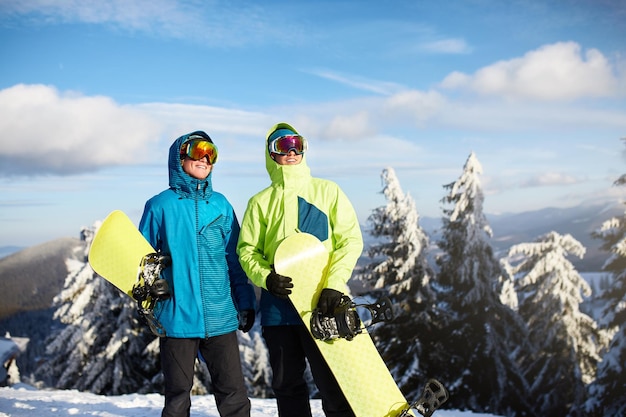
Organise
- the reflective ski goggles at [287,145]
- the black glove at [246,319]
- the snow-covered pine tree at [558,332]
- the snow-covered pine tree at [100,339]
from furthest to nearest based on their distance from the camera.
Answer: the snow-covered pine tree at [100,339] < the snow-covered pine tree at [558,332] < the black glove at [246,319] < the reflective ski goggles at [287,145]

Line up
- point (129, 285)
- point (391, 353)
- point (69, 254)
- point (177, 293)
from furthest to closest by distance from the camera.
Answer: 1. point (69, 254)
2. point (391, 353)
3. point (129, 285)
4. point (177, 293)

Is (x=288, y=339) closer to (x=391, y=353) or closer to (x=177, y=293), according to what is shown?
(x=177, y=293)

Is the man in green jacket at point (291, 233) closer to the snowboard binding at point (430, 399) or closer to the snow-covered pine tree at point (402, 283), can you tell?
the snowboard binding at point (430, 399)

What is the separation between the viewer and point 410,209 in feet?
48.1

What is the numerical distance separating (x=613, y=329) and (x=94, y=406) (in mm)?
12540

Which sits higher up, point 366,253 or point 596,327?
point 366,253

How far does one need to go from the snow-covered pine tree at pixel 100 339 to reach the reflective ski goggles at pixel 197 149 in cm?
1209

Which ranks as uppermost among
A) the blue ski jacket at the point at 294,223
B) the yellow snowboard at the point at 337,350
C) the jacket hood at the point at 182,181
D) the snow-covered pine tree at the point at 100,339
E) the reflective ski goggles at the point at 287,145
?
the reflective ski goggles at the point at 287,145

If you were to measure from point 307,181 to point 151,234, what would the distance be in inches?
46.4

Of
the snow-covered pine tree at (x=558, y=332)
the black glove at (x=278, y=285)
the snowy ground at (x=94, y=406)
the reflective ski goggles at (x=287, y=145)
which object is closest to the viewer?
the black glove at (x=278, y=285)

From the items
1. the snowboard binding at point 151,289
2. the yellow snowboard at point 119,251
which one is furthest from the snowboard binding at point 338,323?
the yellow snowboard at point 119,251

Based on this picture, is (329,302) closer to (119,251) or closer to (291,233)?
(291,233)

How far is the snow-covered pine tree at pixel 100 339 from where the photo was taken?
14.8m

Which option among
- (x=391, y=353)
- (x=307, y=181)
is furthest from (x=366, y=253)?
(x=307, y=181)
